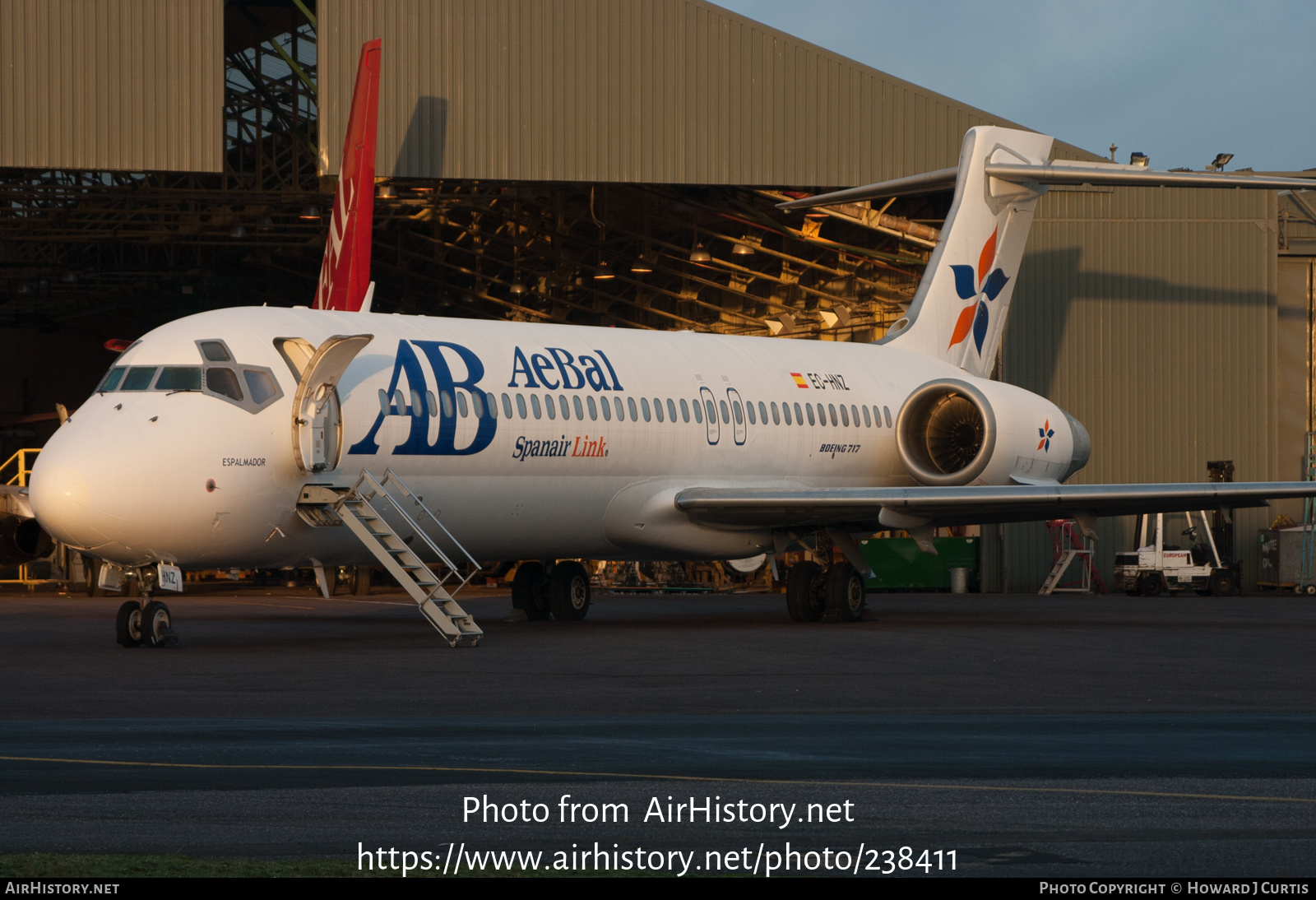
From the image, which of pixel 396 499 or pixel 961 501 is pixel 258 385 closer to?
pixel 396 499

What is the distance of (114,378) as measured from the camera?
16.9 metres

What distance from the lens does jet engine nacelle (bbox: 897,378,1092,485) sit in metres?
23.6

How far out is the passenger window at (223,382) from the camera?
16.7m

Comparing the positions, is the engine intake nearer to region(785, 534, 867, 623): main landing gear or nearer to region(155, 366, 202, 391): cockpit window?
region(785, 534, 867, 623): main landing gear

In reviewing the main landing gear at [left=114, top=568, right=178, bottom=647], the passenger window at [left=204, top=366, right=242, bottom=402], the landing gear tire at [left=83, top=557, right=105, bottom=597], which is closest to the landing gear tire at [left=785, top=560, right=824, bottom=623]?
the passenger window at [left=204, top=366, right=242, bottom=402]

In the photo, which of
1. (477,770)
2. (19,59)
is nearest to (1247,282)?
(19,59)

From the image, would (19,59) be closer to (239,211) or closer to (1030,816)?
(239,211)

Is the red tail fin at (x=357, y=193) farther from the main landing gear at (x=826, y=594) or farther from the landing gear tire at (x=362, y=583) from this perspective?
the main landing gear at (x=826, y=594)

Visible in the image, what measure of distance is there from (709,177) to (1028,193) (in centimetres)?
537

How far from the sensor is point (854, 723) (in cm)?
1051

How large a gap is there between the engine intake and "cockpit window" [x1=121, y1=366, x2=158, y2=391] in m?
11.6

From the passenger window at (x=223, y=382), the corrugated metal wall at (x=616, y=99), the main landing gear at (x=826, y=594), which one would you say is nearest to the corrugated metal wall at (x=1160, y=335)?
the corrugated metal wall at (x=616, y=99)

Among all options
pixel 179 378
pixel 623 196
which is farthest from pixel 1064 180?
pixel 179 378

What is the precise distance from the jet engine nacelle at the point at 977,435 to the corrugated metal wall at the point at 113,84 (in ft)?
39.1
